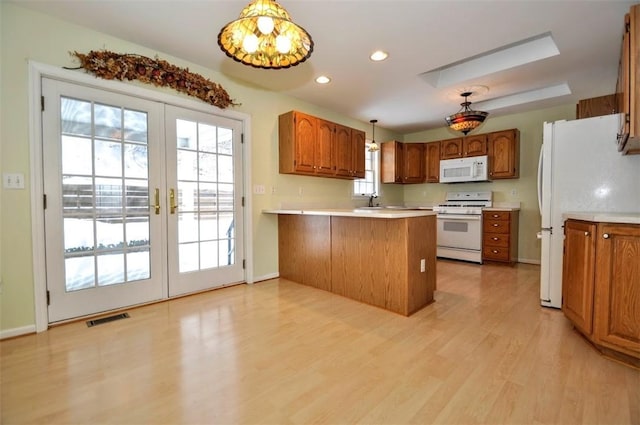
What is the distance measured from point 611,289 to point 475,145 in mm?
3707

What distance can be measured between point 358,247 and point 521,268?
304cm

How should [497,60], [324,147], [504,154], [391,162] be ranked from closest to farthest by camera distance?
[497,60] < [324,147] < [504,154] < [391,162]

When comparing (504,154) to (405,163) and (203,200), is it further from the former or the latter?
(203,200)

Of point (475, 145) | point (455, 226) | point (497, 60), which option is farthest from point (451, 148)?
point (497, 60)

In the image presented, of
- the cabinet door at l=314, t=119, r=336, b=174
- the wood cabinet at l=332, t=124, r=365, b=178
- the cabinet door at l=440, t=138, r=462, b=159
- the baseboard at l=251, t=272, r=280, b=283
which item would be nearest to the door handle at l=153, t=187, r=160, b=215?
the baseboard at l=251, t=272, r=280, b=283

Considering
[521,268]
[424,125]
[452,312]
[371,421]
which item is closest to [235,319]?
[371,421]

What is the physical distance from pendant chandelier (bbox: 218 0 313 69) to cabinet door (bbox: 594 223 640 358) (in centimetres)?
223

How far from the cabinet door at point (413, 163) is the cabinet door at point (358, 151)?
1392 mm

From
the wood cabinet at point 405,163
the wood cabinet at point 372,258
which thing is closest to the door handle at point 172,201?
the wood cabinet at point 372,258

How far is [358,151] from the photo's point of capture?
15.4ft

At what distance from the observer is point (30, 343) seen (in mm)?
2113

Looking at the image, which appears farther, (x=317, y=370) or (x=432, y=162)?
(x=432, y=162)

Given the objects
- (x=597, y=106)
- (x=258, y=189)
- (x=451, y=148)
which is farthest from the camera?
→ (x=451, y=148)

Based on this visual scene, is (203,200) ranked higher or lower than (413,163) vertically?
lower
